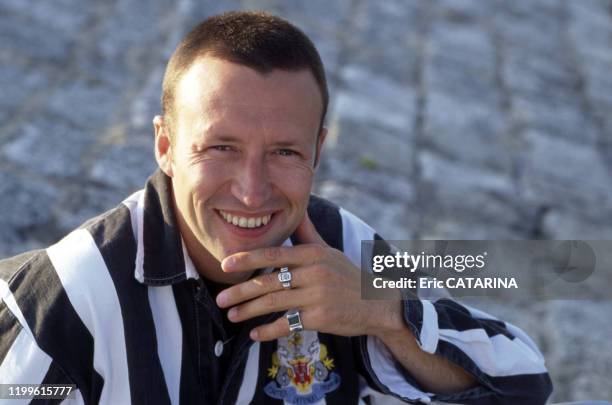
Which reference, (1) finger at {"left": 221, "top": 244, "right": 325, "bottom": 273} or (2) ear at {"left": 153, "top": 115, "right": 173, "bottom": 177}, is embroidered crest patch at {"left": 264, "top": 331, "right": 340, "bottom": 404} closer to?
(1) finger at {"left": 221, "top": 244, "right": 325, "bottom": 273}

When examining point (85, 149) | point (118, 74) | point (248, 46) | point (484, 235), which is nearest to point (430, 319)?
point (248, 46)

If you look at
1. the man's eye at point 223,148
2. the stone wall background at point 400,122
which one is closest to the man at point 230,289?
the man's eye at point 223,148

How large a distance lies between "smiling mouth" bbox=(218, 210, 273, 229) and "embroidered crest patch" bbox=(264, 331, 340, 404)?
0.31 metres

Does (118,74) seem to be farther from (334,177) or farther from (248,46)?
(248,46)

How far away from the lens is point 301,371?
2.08 metres

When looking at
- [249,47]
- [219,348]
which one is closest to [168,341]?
[219,348]

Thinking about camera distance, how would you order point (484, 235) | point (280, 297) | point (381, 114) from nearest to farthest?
point (280, 297), point (484, 235), point (381, 114)

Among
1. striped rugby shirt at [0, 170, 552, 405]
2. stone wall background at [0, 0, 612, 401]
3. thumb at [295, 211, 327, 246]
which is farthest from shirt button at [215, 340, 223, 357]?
stone wall background at [0, 0, 612, 401]

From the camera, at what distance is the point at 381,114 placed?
5.07 m

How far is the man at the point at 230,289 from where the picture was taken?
182 cm

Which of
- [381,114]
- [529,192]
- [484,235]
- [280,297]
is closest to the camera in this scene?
[280,297]

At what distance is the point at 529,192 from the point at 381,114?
98cm

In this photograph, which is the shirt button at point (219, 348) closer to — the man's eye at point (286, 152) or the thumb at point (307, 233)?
the thumb at point (307, 233)

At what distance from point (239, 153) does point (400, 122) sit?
325 cm
